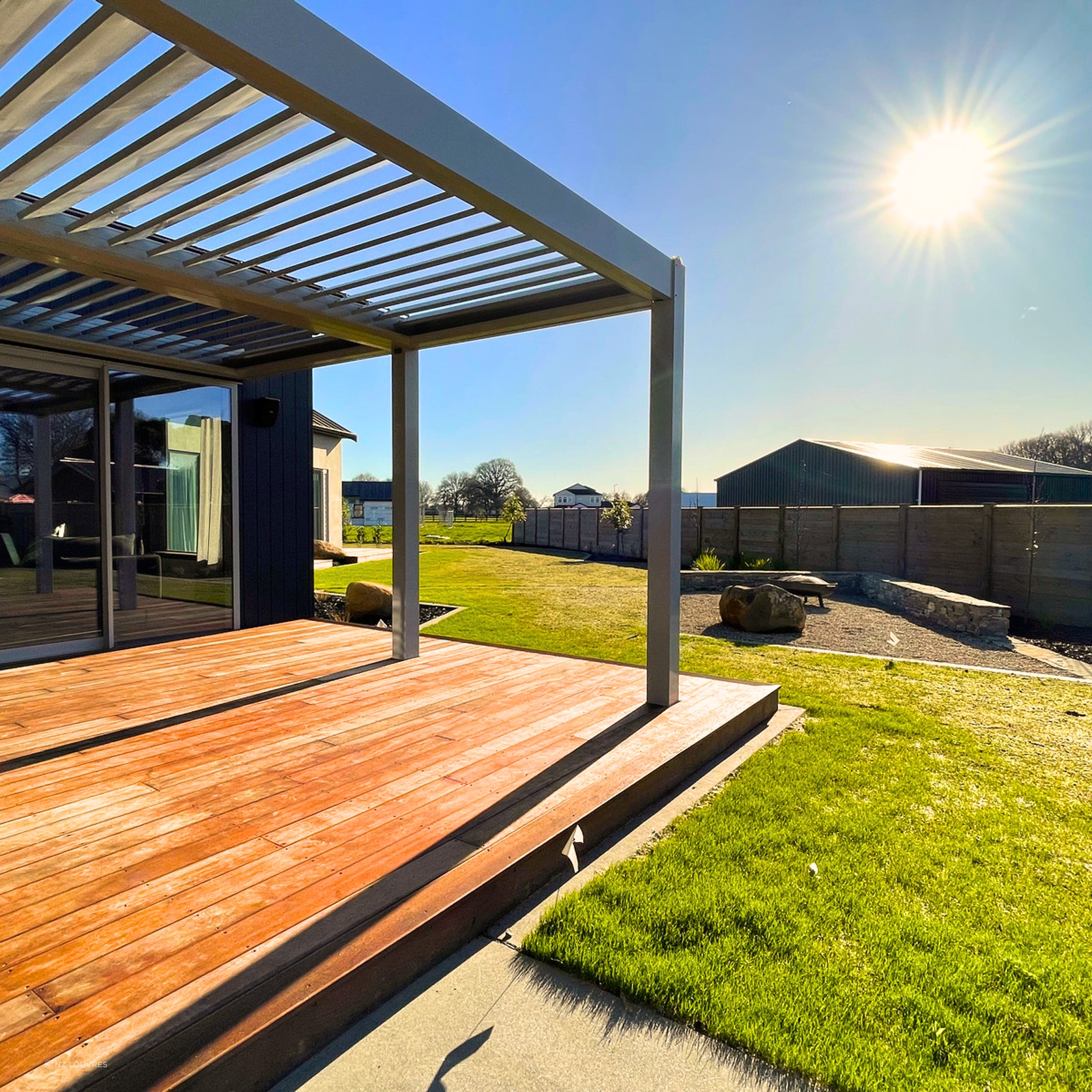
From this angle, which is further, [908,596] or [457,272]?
[908,596]

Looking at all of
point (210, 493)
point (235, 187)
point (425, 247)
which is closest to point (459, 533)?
point (210, 493)

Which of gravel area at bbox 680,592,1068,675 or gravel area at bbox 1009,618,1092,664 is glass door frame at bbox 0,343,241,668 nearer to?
gravel area at bbox 680,592,1068,675

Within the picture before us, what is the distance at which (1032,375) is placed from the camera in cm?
1969

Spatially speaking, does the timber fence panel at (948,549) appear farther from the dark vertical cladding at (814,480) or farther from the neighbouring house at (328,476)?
the neighbouring house at (328,476)

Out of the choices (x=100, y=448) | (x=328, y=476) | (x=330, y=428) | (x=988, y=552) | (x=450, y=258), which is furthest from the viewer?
(x=328, y=476)

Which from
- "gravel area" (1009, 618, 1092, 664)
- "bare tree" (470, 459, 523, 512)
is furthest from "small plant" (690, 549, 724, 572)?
"bare tree" (470, 459, 523, 512)

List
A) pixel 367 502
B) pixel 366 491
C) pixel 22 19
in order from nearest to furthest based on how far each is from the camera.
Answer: pixel 22 19, pixel 367 502, pixel 366 491

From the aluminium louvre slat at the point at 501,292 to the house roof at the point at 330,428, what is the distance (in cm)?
1218

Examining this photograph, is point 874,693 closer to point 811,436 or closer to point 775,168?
point 775,168

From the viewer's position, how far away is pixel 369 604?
27.1 feet

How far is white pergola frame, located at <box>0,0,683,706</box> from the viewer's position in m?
2.03

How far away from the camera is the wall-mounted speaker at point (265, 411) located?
6707mm

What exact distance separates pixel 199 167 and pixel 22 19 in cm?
74

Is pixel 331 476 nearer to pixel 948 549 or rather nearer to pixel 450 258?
pixel 948 549
